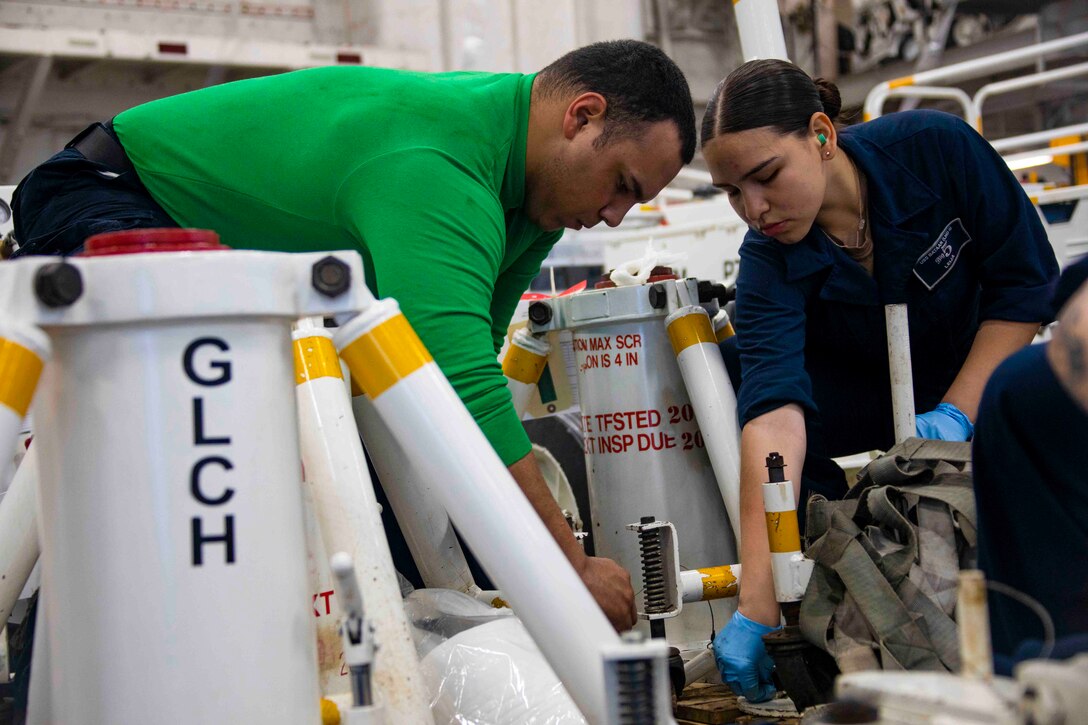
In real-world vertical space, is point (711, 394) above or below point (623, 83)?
below

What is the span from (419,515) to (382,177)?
647 millimetres

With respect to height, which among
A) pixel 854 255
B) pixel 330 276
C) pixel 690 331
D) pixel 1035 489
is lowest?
pixel 1035 489

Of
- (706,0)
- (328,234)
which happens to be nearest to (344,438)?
(328,234)

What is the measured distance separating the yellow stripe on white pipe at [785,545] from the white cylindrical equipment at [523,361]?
90 centimetres

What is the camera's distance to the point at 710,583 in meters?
1.86

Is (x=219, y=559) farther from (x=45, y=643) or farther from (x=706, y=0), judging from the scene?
(x=706, y=0)

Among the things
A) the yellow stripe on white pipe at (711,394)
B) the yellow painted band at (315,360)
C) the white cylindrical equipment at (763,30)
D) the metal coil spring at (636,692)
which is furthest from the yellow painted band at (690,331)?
the metal coil spring at (636,692)

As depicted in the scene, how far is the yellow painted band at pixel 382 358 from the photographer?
1.10 metres

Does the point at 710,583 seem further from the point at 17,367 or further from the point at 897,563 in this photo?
the point at 17,367

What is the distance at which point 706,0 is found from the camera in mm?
8070

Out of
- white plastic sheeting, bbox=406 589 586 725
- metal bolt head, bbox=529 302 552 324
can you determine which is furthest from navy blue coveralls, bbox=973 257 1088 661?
metal bolt head, bbox=529 302 552 324

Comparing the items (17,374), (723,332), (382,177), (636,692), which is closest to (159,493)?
(17,374)

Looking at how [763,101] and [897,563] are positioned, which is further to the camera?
[763,101]

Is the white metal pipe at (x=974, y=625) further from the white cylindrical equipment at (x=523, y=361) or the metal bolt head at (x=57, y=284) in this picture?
the white cylindrical equipment at (x=523, y=361)
